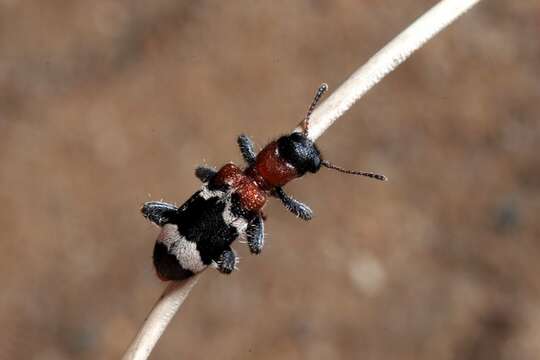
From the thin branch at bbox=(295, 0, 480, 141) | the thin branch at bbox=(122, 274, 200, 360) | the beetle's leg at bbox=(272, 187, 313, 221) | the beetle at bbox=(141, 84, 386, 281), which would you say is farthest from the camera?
the beetle's leg at bbox=(272, 187, 313, 221)

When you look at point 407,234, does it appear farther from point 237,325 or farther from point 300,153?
point 300,153

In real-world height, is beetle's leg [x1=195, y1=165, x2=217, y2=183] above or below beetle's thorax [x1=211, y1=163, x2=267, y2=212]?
above

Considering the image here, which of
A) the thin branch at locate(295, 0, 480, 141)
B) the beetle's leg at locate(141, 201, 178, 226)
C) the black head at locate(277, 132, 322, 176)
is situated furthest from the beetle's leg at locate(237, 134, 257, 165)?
the thin branch at locate(295, 0, 480, 141)

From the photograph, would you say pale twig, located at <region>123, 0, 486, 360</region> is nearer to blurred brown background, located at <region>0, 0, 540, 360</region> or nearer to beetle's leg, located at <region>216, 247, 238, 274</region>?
beetle's leg, located at <region>216, 247, 238, 274</region>

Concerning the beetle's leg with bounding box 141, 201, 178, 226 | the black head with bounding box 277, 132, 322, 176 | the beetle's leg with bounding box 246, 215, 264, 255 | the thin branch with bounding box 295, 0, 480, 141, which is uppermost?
the beetle's leg with bounding box 141, 201, 178, 226

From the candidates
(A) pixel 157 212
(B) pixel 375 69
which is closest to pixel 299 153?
(A) pixel 157 212

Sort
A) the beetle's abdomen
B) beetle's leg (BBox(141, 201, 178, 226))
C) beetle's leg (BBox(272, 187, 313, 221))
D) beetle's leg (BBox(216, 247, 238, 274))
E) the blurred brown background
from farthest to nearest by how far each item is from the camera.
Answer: the blurred brown background → beetle's leg (BBox(272, 187, 313, 221)) → beetle's leg (BBox(141, 201, 178, 226)) → beetle's leg (BBox(216, 247, 238, 274)) → the beetle's abdomen

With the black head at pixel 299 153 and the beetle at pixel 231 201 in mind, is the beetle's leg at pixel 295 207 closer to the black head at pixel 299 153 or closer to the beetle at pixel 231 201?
the beetle at pixel 231 201

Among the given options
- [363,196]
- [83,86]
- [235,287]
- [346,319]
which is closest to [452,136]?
[363,196]
